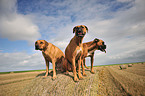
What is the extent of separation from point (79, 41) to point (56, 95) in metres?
2.73

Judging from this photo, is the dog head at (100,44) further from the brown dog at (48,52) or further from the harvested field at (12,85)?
the harvested field at (12,85)

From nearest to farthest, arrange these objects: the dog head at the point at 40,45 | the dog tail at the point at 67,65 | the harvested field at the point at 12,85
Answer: the dog head at the point at 40,45 → the dog tail at the point at 67,65 → the harvested field at the point at 12,85

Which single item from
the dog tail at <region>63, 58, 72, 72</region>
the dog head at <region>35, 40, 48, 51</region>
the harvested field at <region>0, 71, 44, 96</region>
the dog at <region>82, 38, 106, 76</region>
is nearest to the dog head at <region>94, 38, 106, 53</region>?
the dog at <region>82, 38, 106, 76</region>

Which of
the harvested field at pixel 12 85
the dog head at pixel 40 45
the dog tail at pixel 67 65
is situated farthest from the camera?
the harvested field at pixel 12 85

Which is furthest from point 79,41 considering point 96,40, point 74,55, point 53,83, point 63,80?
point 53,83

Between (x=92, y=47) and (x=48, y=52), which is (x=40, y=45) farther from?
(x=92, y=47)

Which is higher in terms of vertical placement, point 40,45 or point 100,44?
point 100,44

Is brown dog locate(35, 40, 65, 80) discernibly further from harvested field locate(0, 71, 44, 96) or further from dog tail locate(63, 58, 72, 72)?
harvested field locate(0, 71, 44, 96)

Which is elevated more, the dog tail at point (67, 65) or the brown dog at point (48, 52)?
the brown dog at point (48, 52)

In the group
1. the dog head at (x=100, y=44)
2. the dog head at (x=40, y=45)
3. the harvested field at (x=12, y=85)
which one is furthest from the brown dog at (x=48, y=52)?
the harvested field at (x=12, y=85)

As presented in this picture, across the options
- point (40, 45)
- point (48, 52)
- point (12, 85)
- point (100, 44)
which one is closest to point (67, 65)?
point (48, 52)

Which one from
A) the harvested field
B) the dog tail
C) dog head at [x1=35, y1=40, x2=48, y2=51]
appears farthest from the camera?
the harvested field

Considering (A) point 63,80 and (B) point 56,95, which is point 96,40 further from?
(B) point 56,95

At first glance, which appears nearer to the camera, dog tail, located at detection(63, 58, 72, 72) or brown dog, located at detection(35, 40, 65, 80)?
brown dog, located at detection(35, 40, 65, 80)
